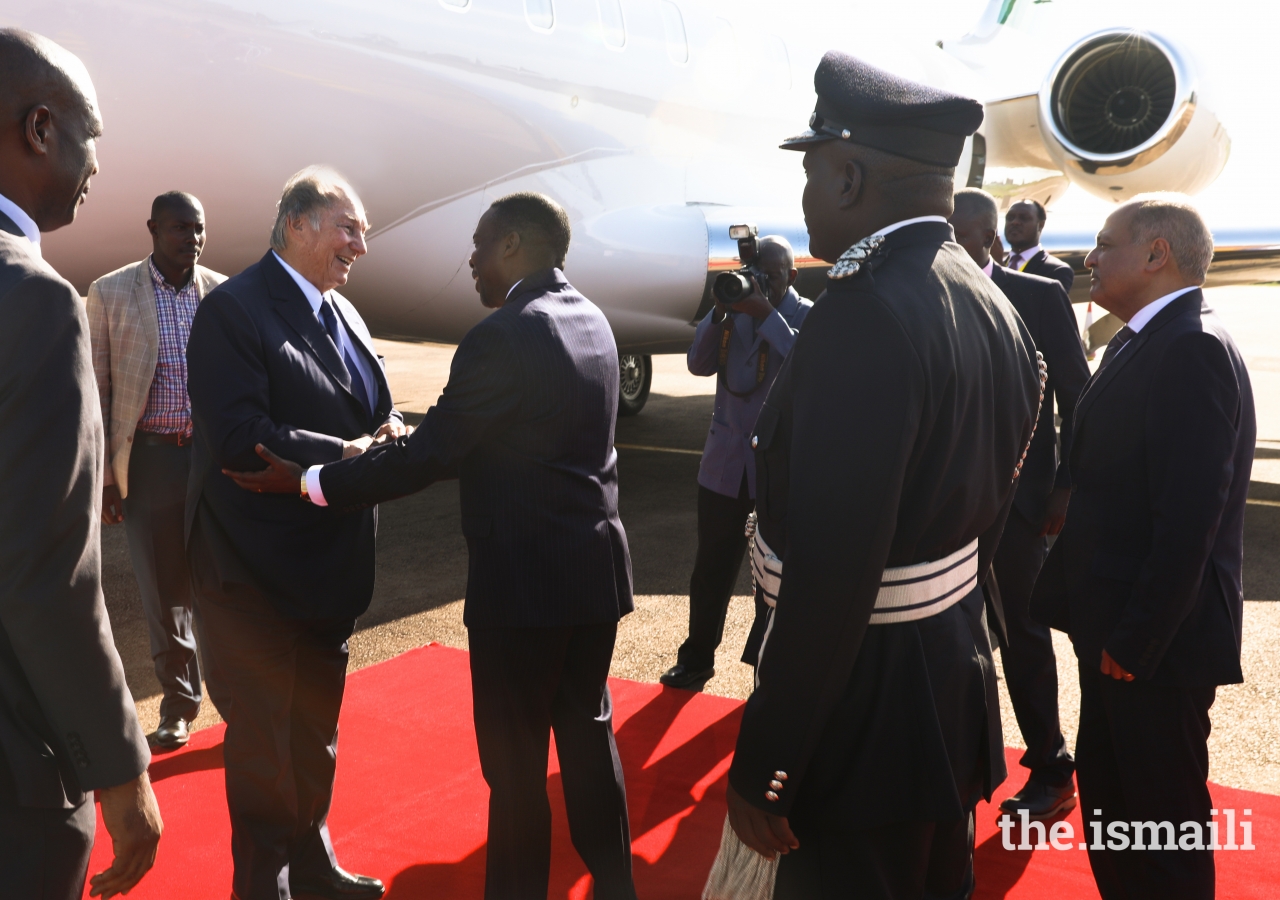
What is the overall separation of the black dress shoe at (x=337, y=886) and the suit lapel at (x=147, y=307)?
1.92m

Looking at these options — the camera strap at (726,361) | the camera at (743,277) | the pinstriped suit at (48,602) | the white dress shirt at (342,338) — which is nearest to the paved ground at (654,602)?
the camera strap at (726,361)

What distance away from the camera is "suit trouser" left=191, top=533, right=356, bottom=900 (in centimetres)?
238

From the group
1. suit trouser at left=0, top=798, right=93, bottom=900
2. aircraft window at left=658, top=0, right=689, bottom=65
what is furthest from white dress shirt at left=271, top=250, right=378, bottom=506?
aircraft window at left=658, top=0, right=689, bottom=65

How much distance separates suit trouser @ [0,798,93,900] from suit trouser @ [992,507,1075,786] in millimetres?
2478

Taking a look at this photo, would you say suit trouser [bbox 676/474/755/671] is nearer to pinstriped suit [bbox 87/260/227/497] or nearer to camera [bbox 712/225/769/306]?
camera [bbox 712/225/769/306]

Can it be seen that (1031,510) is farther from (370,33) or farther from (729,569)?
(370,33)

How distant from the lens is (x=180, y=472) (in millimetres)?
3648

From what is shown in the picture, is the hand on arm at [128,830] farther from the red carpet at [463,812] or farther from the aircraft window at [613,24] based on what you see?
the aircraft window at [613,24]

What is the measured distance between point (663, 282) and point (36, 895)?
228 inches

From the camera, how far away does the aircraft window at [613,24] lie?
6.48 metres

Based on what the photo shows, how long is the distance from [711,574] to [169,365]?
2.13 m

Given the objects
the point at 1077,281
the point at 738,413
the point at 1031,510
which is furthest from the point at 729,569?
the point at 1077,281

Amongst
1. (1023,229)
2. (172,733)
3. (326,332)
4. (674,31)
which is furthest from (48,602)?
(674,31)

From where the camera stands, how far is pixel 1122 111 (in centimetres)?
1040
